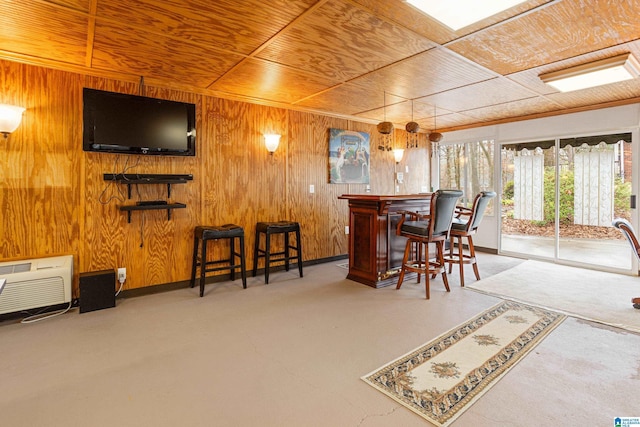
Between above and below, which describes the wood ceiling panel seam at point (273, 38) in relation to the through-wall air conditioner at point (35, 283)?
above

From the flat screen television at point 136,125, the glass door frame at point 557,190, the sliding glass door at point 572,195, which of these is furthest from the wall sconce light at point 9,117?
the sliding glass door at point 572,195

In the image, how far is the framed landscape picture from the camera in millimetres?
5277

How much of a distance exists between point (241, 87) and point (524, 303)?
13.0ft

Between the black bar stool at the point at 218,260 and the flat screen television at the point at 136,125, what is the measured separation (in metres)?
0.95

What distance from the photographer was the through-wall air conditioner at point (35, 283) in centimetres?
281

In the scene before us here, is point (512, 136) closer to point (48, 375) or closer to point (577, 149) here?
point (577, 149)

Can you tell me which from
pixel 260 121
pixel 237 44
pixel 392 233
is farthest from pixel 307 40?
pixel 392 233

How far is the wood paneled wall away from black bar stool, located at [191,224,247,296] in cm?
15

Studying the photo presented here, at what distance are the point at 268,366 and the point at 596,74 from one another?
4.16 meters

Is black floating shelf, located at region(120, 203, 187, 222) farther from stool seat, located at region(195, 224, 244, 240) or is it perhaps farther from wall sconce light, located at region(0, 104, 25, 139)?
wall sconce light, located at region(0, 104, 25, 139)

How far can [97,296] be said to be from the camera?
3.19 meters

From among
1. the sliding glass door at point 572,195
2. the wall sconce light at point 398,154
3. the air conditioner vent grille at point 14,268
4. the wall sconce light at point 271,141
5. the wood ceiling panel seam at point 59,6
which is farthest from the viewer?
the wall sconce light at point 398,154

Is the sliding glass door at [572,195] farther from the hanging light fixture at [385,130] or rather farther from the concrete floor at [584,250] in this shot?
the hanging light fixture at [385,130]

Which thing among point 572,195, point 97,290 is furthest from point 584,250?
point 97,290
